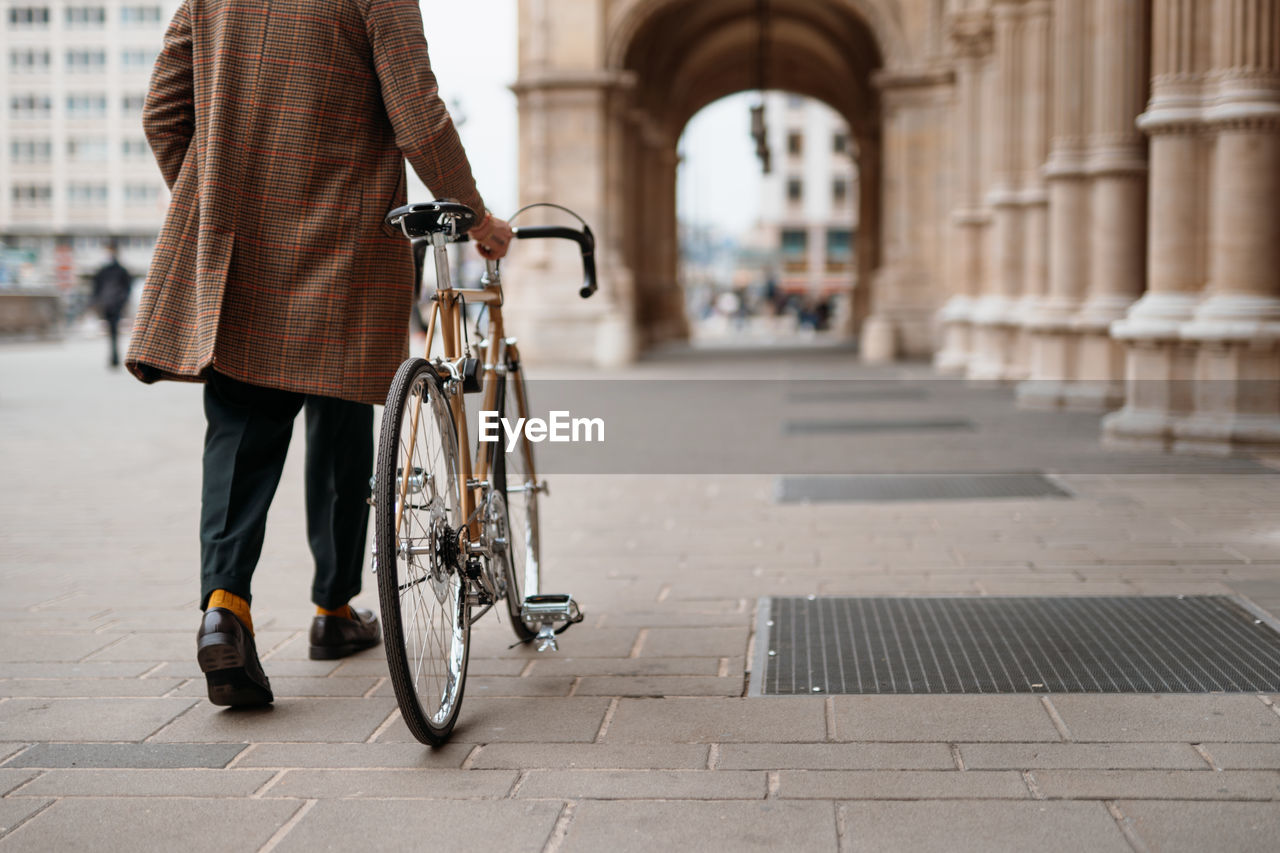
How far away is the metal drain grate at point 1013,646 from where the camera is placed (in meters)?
4.03

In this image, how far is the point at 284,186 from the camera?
156 inches

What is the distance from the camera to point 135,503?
26.2 feet

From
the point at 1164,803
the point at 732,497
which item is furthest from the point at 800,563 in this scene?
the point at 1164,803

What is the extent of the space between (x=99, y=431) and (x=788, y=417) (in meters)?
5.77

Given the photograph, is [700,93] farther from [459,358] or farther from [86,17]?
[86,17]

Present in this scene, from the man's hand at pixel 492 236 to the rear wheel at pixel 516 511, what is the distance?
38cm

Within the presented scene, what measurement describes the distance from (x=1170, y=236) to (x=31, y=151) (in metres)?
107

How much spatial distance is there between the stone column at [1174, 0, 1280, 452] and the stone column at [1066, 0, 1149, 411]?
2868mm

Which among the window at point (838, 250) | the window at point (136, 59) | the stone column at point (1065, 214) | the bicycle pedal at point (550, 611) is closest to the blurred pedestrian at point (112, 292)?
the stone column at point (1065, 214)

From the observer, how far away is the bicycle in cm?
334

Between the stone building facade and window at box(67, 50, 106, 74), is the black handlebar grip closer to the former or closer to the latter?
the stone building facade

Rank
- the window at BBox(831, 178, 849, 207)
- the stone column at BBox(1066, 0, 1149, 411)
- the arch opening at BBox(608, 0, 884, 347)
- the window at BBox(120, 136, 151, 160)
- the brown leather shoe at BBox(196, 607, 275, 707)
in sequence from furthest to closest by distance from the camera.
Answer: the window at BBox(120, 136, 151, 160) → the window at BBox(831, 178, 849, 207) → the arch opening at BBox(608, 0, 884, 347) → the stone column at BBox(1066, 0, 1149, 411) → the brown leather shoe at BBox(196, 607, 275, 707)

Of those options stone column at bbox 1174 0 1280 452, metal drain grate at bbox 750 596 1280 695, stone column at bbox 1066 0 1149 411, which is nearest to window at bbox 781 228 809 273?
stone column at bbox 1066 0 1149 411

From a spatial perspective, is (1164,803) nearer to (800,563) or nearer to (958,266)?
(800,563)
